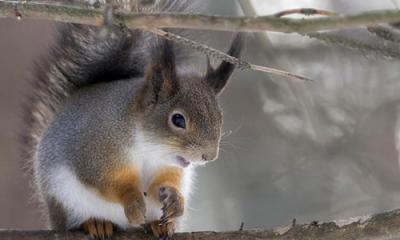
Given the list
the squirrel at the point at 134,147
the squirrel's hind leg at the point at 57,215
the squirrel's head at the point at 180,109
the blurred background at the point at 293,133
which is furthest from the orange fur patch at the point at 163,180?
the blurred background at the point at 293,133

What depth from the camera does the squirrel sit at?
1.99m

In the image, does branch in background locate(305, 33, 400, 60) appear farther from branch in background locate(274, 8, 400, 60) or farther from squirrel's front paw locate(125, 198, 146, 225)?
squirrel's front paw locate(125, 198, 146, 225)

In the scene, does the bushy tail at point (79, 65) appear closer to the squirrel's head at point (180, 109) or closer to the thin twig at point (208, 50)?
the squirrel's head at point (180, 109)

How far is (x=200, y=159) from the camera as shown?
1912mm

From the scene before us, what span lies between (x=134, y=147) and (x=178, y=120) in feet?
0.46

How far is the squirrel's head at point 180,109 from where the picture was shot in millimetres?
1935

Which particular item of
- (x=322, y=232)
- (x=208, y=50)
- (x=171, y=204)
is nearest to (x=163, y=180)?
(x=171, y=204)

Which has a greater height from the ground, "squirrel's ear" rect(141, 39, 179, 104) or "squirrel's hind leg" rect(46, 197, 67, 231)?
"squirrel's ear" rect(141, 39, 179, 104)

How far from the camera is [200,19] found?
133 cm

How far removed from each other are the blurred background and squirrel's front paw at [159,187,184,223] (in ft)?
2.64

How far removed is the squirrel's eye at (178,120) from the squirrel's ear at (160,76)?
0.19 ft

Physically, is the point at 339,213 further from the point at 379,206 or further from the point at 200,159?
the point at 200,159

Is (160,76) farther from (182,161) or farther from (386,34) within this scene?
(386,34)

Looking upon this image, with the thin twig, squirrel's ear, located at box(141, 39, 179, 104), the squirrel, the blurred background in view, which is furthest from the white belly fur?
the blurred background
